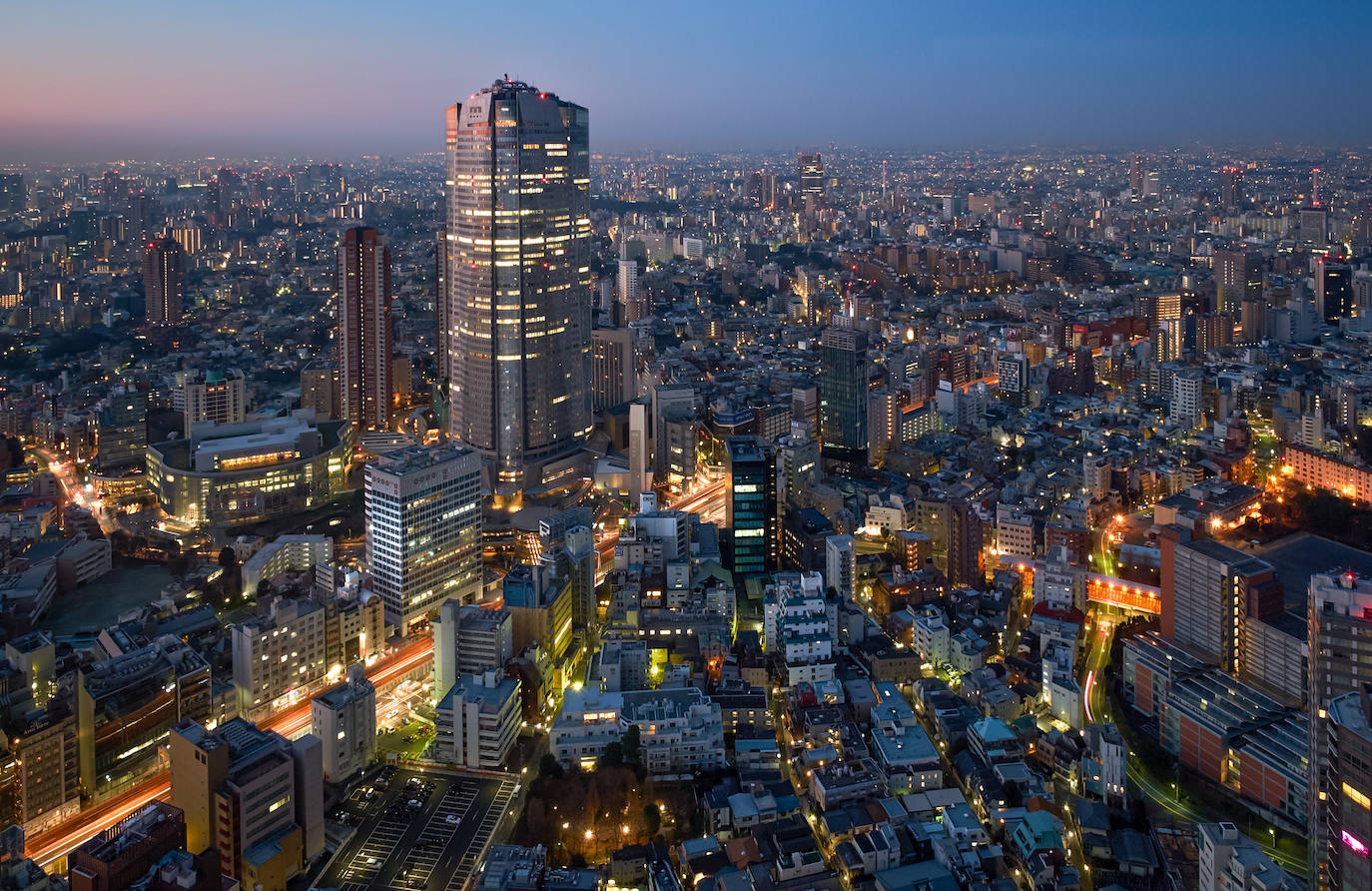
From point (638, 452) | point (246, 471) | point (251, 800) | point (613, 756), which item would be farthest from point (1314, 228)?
point (251, 800)

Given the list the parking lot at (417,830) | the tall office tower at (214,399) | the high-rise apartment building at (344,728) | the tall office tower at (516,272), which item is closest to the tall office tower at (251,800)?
the parking lot at (417,830)

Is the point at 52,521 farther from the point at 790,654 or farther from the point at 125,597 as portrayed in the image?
the point at 790,654

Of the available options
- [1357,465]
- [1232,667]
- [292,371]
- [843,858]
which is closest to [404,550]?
[843,858]

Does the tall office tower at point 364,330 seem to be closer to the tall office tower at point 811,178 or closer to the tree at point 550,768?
the tree at point 550,768

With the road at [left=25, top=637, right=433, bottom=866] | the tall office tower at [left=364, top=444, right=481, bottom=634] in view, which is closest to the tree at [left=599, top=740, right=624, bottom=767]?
the road at [left=25, top=637, right=433, bottom=866]

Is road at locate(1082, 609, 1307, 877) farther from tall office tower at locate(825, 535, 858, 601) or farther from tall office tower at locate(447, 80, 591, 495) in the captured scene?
tall office tower at locate(447, 80, 591, 495)

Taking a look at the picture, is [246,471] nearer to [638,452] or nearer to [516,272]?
[516,272]
